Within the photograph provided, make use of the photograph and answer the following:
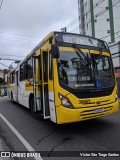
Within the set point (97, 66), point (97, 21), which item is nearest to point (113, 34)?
point (97, 21)

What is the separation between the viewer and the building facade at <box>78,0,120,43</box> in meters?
44.6

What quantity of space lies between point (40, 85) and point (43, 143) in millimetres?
2245

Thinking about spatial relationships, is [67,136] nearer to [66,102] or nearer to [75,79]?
Result: [66,102]

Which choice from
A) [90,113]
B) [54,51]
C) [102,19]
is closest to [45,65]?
[54,51]

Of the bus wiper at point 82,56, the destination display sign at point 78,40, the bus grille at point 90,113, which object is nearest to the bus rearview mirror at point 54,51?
the destination display sign at point 78,40

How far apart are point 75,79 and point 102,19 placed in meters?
44.8

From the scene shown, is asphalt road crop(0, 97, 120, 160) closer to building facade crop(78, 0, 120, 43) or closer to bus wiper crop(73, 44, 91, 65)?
bus wiper crop(73, 44, 91, 65)

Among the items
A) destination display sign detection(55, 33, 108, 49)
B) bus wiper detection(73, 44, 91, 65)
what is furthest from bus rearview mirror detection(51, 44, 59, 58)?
bus wiper detection(73, 44, 91, 65)

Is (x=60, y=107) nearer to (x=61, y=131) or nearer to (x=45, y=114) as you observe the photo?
(x=45, y=114)

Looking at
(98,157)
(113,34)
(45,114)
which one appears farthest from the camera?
(113,34)

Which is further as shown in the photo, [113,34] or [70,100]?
[113,34]

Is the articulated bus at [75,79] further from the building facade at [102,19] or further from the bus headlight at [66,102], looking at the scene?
the building facade at [102,19]

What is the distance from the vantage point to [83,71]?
666 cm

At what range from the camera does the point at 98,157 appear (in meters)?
4.91
